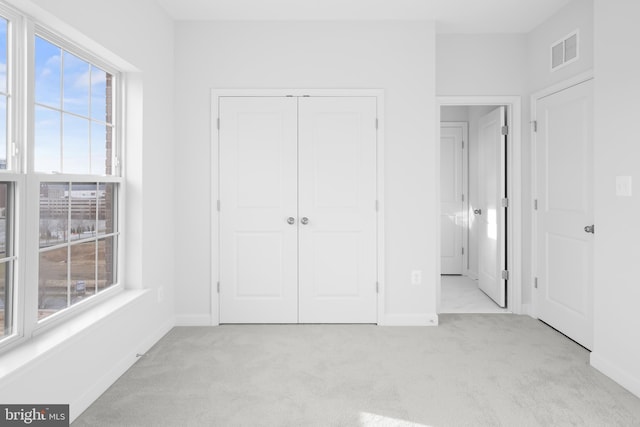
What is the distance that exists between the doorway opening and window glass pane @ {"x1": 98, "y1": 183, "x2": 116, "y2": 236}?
9.37 ft

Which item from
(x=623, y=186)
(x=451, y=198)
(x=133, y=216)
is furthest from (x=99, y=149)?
(x=451, y=198)

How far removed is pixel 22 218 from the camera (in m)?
1.99

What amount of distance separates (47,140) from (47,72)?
1.19ft

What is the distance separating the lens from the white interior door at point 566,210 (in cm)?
319

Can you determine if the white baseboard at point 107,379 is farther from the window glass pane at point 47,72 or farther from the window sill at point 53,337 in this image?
the window glass pane at point 47,72

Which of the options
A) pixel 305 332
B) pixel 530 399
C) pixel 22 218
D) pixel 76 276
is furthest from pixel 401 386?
pixel 22 218

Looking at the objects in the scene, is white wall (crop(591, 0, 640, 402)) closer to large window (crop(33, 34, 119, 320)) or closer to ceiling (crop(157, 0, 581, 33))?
ceiling (crop(157, 0, 581, 33))

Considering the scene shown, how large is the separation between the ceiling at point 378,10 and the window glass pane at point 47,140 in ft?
5.18

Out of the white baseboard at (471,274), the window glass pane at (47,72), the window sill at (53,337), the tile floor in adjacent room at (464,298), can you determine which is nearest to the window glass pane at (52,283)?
the window sill at (53,337)

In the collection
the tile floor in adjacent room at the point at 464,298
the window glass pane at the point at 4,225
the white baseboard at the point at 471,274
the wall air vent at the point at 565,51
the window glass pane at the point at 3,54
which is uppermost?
the wall air vent at the point at 565,51

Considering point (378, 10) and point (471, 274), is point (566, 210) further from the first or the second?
point (471, 274)

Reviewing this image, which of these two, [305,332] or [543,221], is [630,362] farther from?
[305,332]

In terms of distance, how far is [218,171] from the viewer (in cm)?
371

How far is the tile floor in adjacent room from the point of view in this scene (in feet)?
13.8
